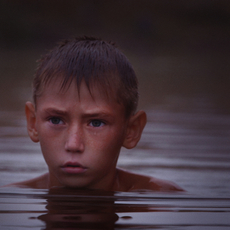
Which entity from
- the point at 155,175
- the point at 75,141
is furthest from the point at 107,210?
the point at 155,175

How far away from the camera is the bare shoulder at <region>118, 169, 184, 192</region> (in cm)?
177

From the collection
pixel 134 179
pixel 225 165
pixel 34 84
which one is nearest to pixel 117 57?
pixel 34 84

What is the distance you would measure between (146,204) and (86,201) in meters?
0.17

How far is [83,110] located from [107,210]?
0.34m

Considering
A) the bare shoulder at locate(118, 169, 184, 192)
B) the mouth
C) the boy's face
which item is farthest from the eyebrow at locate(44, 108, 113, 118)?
the bare shoulder at locate(118, 169, 184, 192)

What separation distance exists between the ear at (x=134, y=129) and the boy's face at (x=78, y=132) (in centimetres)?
10

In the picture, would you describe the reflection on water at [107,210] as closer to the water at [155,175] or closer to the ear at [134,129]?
the water at [155,175]

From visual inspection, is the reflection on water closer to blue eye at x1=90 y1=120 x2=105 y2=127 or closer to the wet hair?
blue eye at x1=90 y1=120 x2=105 y2=127

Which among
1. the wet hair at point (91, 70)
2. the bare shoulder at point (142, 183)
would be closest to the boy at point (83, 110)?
the wet hair at point (91, 70)

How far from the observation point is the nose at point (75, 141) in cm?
139

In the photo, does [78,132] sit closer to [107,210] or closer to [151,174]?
[107,210]

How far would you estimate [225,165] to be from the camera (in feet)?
8.00

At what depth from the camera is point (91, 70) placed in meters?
1.48

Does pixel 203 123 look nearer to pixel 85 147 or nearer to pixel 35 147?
pixel 35 147
